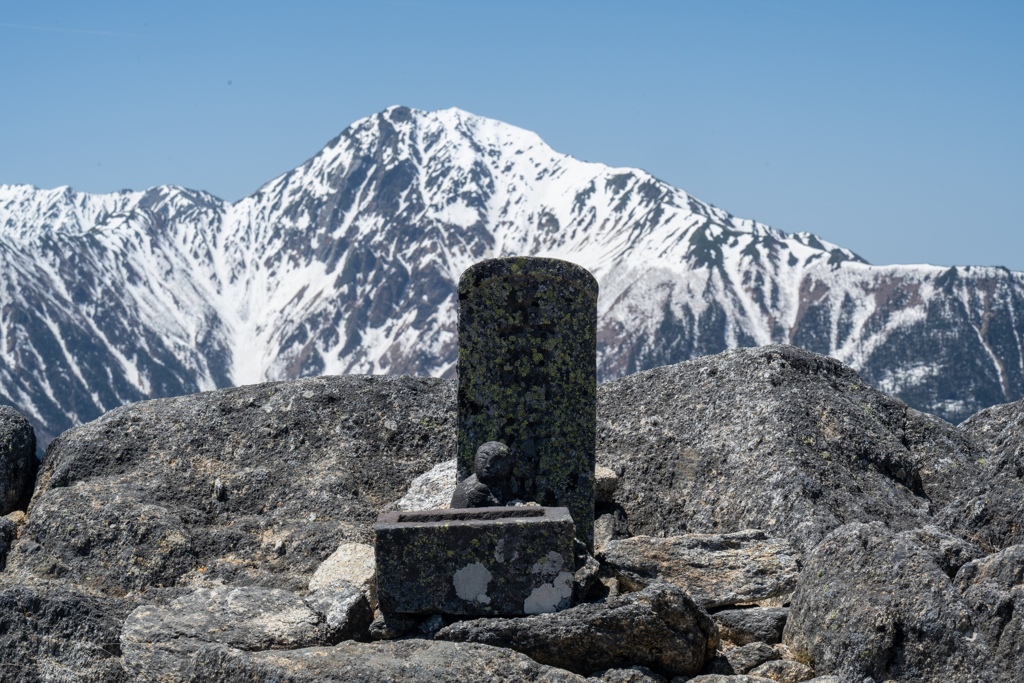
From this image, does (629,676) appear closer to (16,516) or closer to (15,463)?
(16,516)

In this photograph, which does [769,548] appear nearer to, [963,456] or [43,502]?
[963,456]

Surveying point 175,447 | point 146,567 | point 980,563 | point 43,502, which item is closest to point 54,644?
point 146,567

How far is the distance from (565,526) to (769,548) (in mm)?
3221

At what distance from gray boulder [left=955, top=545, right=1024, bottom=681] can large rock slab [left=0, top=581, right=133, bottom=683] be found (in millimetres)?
8404

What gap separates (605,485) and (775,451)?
8.63 feet

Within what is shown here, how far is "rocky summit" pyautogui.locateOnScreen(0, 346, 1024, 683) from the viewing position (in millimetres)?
8531

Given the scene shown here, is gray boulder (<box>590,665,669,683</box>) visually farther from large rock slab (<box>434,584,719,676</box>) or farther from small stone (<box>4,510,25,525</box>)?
small stone (<box>4,510,25,525</box>)

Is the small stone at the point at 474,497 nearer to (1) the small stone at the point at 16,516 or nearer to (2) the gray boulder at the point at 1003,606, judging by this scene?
(2) the gray boulder at the point at 1003,606

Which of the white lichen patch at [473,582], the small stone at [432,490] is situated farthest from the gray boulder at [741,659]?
the small stone at [432,490]

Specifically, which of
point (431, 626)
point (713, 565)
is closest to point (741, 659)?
point (713, 565)

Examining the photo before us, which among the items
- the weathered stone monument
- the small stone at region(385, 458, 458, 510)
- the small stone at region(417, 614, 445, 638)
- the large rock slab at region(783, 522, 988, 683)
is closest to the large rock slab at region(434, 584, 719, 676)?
the small stone at region(417, 614, 445, 638)

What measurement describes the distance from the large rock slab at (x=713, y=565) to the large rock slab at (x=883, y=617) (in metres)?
0.88

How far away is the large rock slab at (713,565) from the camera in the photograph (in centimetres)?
1037

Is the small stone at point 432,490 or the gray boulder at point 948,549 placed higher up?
the small stone at point 432,490
